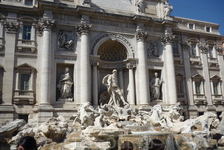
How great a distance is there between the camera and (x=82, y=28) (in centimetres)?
2005

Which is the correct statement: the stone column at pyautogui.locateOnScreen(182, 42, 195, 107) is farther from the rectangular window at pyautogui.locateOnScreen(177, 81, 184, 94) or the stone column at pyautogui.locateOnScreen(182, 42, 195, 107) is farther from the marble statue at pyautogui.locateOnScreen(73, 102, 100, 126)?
the marble statue at pyautogui.locateOnScreen(73, 102, 100, 126)

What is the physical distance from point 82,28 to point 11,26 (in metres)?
6.04

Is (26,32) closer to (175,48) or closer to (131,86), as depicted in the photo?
(131,86)

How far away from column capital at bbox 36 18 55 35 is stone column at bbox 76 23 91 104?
2321 millimetres

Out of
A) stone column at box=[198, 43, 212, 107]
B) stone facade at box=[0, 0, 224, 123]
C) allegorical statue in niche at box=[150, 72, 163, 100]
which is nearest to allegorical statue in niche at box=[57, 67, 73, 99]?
stone facade at box=[0, 0, 224, 123]

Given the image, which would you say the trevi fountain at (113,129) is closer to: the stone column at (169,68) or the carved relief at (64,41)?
the stone column at (169,68)

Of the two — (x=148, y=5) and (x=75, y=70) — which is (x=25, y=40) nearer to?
(x=75, y=70)

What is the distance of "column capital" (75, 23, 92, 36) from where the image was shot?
2005 cm

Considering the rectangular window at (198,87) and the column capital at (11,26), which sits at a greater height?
the column capital at (11,26)

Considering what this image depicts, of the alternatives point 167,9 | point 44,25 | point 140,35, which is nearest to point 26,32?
point 44,25

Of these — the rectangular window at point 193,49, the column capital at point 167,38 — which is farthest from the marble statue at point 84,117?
the rectangular window at point 193,49

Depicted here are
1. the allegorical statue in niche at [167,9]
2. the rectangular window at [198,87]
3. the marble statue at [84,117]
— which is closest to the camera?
the marble statue at [84,117]

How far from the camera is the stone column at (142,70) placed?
69.2 ft

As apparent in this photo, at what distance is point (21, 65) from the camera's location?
60.8 feet
